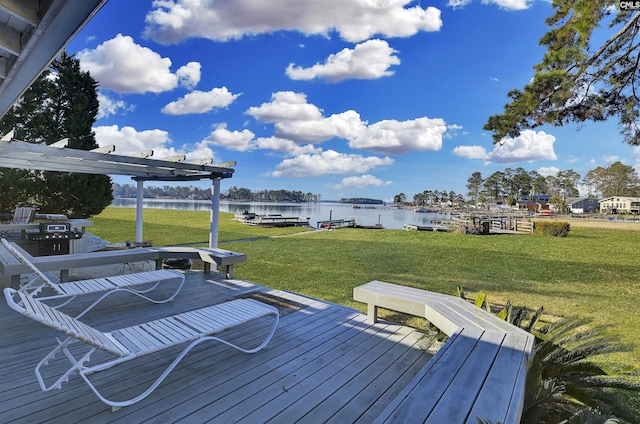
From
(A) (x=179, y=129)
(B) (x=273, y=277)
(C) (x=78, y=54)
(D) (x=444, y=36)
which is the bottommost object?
(B) (x=273, y=277)

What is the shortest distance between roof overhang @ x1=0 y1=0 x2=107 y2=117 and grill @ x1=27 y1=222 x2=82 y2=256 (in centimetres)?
469

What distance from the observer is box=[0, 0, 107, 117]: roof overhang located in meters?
1.79

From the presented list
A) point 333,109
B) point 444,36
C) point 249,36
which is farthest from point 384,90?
point 249,36

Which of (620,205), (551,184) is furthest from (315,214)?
(551,184)

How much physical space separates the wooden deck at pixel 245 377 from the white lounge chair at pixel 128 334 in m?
0.10

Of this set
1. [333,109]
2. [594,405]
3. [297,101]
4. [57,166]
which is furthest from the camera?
[333,109]

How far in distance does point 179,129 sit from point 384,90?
54.6 ft

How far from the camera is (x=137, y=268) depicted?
6.50m

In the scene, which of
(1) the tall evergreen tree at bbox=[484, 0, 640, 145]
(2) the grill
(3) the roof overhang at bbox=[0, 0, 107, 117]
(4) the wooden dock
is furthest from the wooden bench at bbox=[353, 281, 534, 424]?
(4) the wooden dock

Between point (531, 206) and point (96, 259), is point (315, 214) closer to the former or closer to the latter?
point (96, 259)

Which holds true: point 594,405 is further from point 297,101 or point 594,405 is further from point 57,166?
point 297,101

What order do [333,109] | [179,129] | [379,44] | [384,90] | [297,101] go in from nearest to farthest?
[379,44]
[179,129]
[384,90]
[297,101]
[333,109]

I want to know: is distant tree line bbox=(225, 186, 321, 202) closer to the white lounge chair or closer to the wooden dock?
the wooden dock

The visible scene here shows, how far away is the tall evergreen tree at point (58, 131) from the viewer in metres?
13.1
